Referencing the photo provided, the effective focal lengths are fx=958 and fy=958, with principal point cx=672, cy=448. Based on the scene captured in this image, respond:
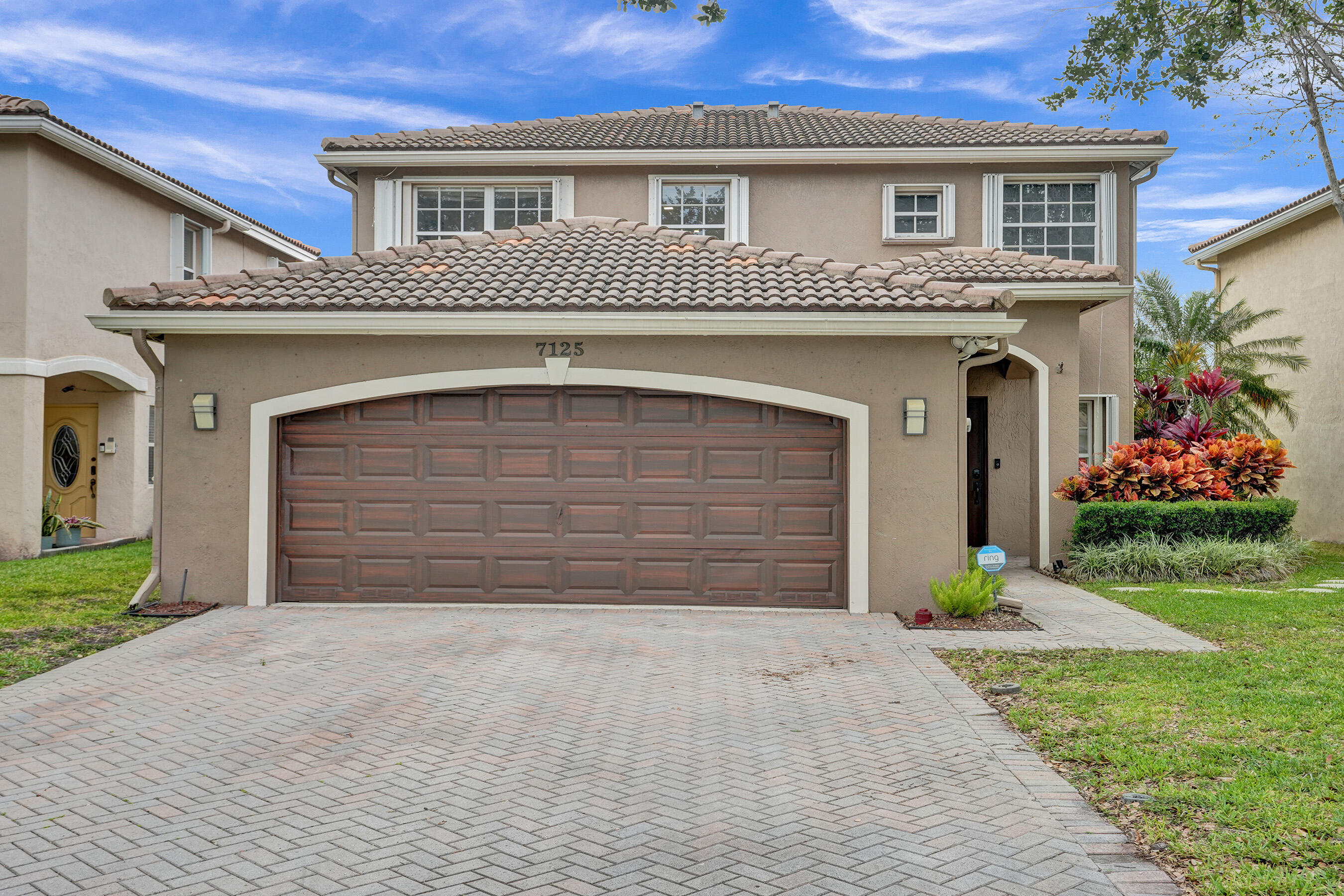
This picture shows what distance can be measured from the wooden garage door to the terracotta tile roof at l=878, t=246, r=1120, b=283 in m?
4.41

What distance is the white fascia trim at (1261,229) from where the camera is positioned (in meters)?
17.7

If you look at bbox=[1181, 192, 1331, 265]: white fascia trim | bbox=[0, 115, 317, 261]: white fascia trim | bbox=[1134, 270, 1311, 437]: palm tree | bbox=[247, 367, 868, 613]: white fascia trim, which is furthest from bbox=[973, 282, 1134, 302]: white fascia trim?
bbox=[0, 115, 317, 261]: white fascia trim

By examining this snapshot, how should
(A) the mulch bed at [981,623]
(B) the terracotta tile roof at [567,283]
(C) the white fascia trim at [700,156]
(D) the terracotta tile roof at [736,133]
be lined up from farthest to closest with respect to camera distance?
(D) the terracotta tile roof at [736,133]
(C) the white fascia trim at [700,156]
(B) the terracotta tile roof at [567,283]
(A) the mulch bed at [981,623]

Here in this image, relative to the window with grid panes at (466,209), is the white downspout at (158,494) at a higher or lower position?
lower

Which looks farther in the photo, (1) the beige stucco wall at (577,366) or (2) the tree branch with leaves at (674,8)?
(1) the beige stucco wall at (577,366)

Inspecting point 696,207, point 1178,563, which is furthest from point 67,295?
point 1178,563

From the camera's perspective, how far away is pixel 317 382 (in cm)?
1023

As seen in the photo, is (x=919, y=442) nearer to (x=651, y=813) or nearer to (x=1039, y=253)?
(x=651, y=813)

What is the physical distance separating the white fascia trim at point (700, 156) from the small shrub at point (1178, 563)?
6.54 metres

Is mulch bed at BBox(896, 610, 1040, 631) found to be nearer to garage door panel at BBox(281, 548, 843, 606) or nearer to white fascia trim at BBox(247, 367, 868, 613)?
white fascia trim at BBox(247, 367, 868, 613)

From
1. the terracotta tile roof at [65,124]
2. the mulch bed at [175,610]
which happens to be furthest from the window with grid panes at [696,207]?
the mulch bed at [175,610]

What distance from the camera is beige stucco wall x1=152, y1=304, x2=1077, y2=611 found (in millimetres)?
10023

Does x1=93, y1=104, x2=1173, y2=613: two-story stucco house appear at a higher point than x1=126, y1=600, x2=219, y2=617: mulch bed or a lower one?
higher

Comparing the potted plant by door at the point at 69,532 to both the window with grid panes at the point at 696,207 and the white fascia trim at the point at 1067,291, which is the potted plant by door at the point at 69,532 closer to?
the window with grid panes at the point at 696,207
